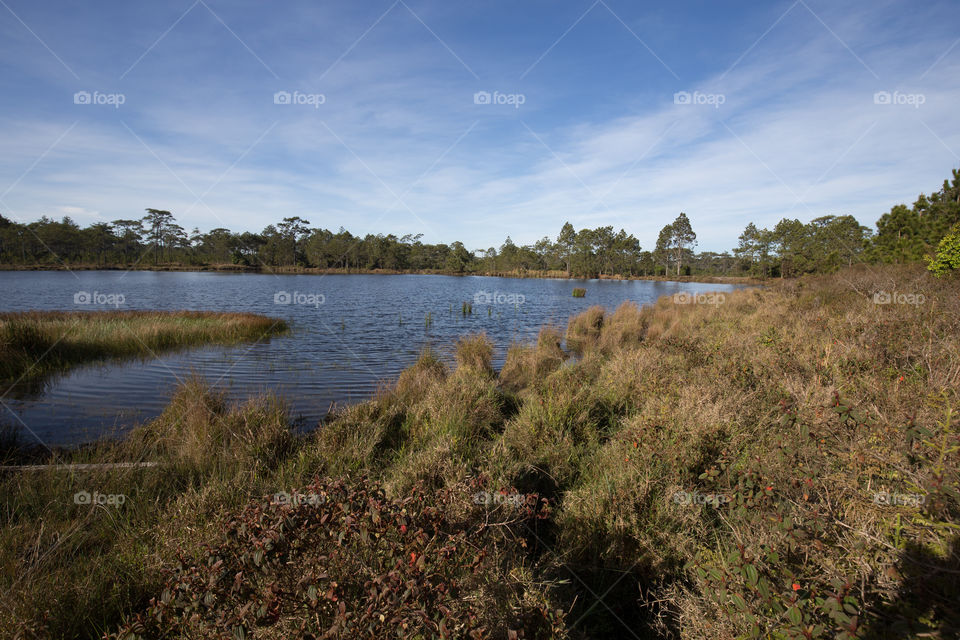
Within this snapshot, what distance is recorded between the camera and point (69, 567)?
9.37 ft

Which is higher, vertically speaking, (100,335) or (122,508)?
(100,335)

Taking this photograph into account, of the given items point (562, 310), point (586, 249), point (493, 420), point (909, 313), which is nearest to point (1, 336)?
point (493, 420)

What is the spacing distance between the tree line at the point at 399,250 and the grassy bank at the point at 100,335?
2189 inches

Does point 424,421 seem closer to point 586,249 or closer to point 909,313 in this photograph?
point 909,313

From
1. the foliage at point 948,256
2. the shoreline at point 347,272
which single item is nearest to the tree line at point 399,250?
the shoreline at point 347,272

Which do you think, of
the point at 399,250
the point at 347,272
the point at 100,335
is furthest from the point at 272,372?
the point at 399,250

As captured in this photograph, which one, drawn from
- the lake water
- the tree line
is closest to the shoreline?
the tree line

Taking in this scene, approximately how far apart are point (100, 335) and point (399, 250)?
93.0 meters

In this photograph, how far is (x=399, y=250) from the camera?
339 ft

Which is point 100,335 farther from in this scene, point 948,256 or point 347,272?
point 347,272

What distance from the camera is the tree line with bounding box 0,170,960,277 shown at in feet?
206

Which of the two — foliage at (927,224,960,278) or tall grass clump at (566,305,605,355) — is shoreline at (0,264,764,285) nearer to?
tall grass clump at (566,305,605,355)

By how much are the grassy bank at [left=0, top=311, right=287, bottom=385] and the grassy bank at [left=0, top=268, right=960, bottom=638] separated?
664 centimetres

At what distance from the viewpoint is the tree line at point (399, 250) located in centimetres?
6266
